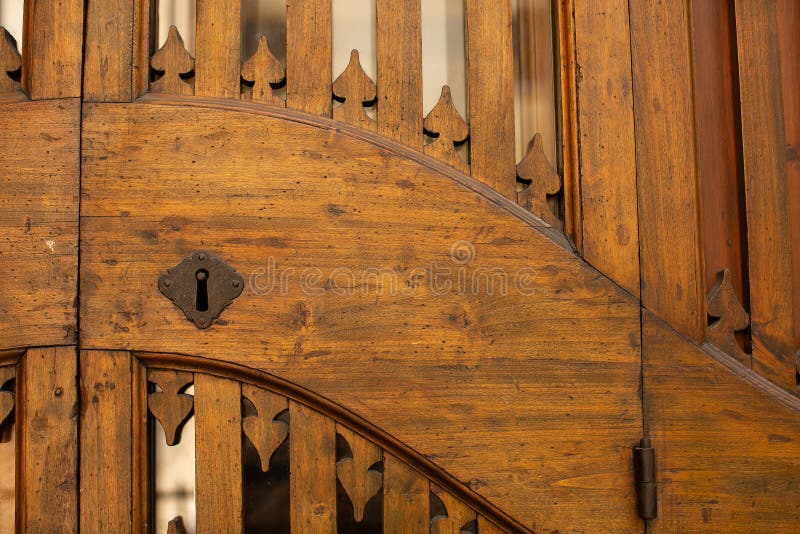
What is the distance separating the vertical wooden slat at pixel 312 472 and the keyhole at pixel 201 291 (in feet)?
0.59

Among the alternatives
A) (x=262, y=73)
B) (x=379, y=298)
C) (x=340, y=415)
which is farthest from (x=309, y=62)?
(x=340, y=415)

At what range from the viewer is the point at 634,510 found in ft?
2.65

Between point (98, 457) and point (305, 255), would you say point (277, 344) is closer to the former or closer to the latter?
point (305, 255)

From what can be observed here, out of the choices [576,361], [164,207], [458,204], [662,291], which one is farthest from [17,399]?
[662,291]

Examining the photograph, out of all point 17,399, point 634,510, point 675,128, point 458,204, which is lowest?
point 634,510

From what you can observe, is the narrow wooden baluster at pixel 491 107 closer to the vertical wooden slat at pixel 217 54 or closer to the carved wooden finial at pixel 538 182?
the carved wooden finial at pixel 538 182

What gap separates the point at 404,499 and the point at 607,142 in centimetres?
56

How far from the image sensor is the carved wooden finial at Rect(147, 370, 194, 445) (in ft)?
2.61

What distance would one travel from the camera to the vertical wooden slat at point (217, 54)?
0.82 meters

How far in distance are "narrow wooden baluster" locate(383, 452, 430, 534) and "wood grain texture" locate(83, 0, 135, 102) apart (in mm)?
615

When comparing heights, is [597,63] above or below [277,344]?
above

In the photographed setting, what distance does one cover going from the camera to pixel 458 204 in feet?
2.69

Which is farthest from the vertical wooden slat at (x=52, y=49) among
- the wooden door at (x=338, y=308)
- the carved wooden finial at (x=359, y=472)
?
the carved wooden finial at (x=359, y=472)

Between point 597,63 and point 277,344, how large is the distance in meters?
0.59
